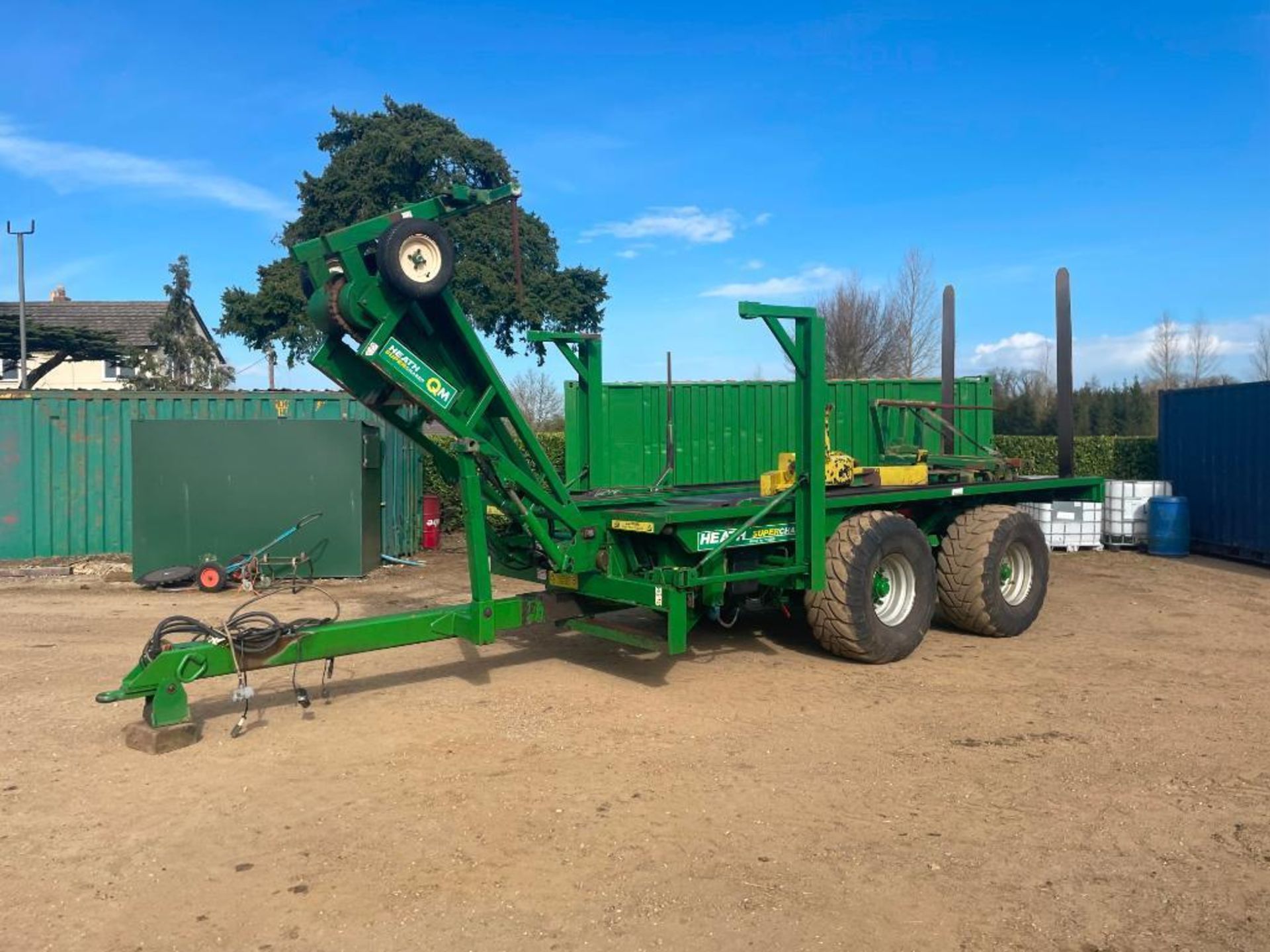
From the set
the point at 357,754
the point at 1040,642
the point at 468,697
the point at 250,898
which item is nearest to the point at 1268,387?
the point at 1040,642

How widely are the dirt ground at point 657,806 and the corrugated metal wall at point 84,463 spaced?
6.72 m

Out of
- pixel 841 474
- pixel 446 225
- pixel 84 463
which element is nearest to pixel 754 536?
pixel 841 474

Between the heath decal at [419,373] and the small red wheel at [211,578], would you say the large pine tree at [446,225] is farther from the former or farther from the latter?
the heath decal at [419,373]

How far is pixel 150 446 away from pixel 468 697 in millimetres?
7720

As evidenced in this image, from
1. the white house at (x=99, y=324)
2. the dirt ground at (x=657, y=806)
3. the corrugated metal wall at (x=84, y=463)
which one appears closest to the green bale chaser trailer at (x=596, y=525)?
the dirt ground at (x=657, y=806)

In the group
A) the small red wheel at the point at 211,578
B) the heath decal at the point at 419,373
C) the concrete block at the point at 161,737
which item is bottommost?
the concrete block at the point at 161,737

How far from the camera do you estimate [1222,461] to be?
14.6 meters

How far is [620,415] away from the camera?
14.7m

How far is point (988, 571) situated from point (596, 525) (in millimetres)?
3753

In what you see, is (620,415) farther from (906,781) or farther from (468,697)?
(906,781)

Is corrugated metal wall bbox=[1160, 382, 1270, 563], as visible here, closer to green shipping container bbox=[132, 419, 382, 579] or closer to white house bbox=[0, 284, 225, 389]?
green shipping container bbox=[132, 419, 382, 579]

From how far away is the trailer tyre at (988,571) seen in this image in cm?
855

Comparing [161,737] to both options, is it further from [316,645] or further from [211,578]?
[211,578]

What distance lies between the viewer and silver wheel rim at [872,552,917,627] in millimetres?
7934
